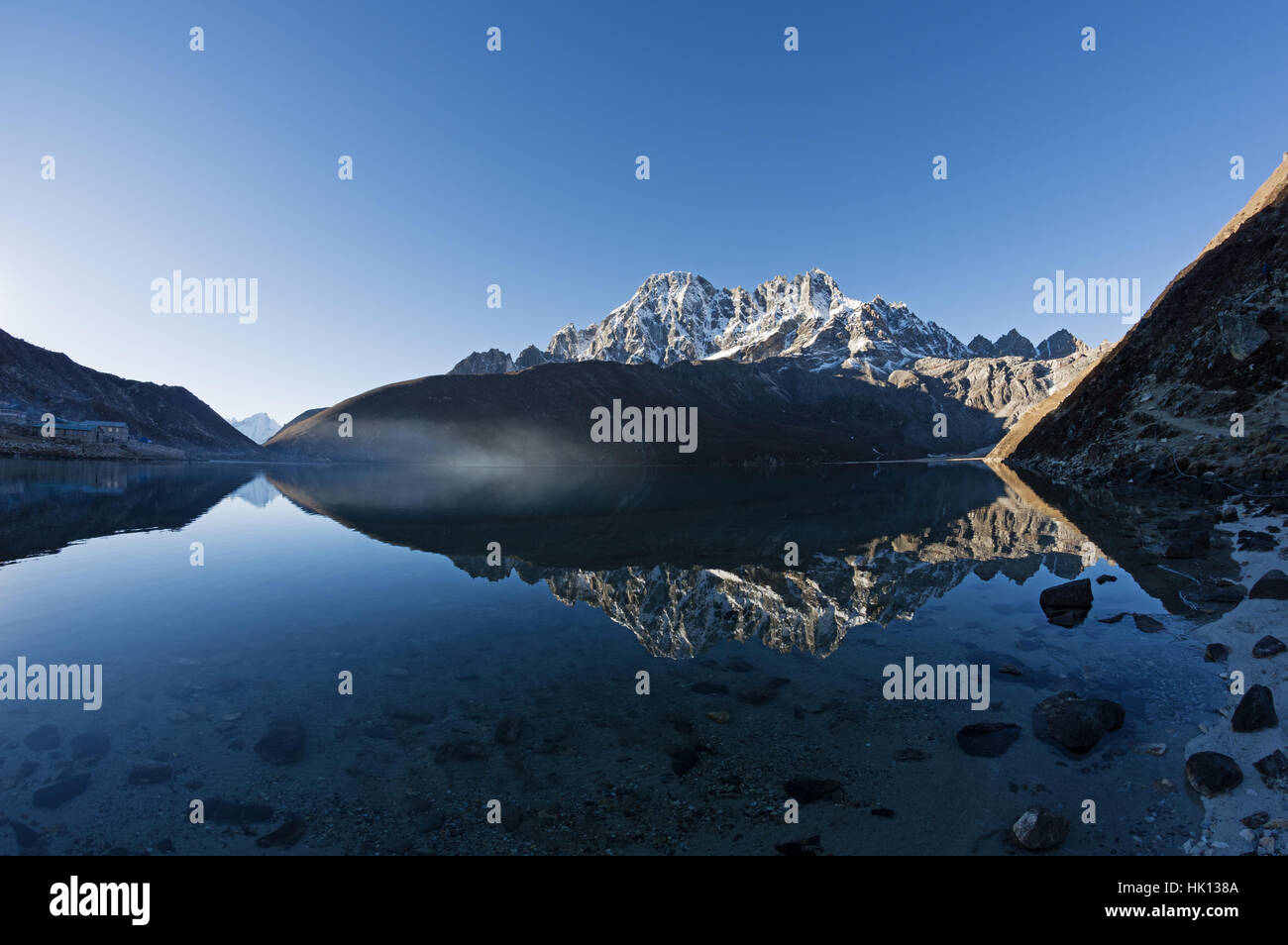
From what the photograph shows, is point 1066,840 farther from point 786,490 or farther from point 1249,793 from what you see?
point 786,490

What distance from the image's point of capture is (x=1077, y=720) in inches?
376

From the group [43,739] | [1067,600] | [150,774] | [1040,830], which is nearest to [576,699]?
[150,774]

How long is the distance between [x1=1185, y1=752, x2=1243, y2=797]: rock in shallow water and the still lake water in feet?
0.94

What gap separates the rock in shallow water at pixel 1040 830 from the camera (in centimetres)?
690


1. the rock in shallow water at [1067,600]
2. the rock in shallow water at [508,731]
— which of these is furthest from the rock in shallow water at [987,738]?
the rock in shallow water at [1067,600]

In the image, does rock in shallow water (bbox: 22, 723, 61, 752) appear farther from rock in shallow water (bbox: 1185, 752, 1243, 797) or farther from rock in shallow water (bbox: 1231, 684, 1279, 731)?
rock in shallow water (bbox: 1231, 684, 1279, 731)

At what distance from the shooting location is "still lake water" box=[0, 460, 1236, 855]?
779 centimetres

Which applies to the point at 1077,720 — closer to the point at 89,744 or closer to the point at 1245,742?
the point at 1245,742

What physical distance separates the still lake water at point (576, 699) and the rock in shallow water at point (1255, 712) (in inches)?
33.3

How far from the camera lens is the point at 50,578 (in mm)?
22156

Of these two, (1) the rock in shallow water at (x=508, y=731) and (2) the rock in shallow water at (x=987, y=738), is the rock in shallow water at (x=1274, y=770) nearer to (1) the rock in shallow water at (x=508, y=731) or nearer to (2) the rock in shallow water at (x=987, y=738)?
(2) the rock in shallow water at (x=987, y=738)

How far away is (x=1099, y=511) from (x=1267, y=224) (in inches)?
2467
